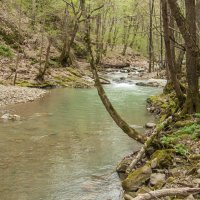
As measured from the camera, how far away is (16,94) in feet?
63.4

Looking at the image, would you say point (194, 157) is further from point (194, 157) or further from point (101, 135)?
point (101, 135)

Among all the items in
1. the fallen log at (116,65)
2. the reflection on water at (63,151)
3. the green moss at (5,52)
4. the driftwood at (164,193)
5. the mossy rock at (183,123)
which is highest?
the green moss at (5,52)

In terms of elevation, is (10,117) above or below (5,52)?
below

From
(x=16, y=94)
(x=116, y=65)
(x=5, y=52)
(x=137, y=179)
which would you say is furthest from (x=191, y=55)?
(x=116, y=65)

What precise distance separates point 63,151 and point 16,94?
10.2 metres

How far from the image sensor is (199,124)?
8.64 metres

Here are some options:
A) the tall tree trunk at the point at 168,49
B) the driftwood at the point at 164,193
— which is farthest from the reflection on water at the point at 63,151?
the driftwood at the point at 164,193

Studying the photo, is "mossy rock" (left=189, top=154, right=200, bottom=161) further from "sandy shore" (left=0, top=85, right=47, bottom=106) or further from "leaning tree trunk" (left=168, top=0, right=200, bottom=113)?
"sandy shore" (left=0, top=85, right=47, bottom=106)

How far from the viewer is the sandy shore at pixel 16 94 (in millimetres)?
18050

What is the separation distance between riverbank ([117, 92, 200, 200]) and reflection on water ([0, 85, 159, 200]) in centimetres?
43

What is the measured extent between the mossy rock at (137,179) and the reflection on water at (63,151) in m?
0.27

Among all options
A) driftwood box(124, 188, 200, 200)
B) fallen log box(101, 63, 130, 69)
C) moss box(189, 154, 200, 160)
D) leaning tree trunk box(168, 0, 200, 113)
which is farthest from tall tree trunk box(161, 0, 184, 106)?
fallen log box(101, 63, 130, 69)

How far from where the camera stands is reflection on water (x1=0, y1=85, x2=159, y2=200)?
281 inches

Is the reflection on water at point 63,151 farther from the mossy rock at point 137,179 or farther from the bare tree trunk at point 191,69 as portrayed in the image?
the bare tree trunk at point 191,69
